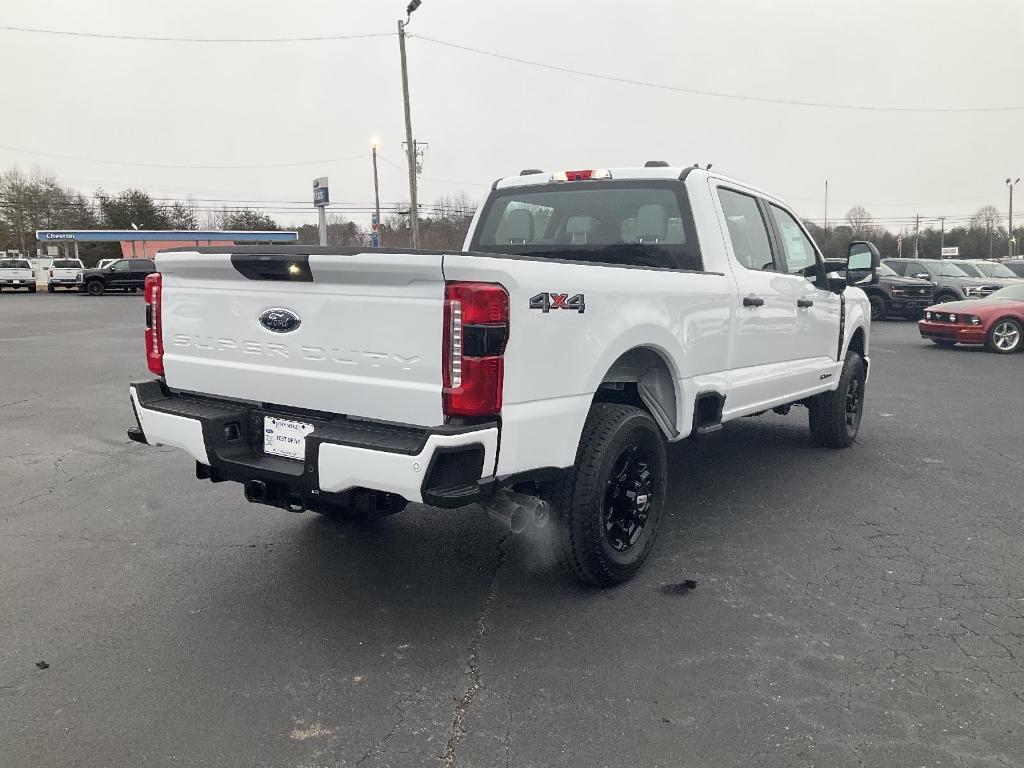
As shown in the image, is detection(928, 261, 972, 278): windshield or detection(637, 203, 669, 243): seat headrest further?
detection(928, 261, 972, 278): windshield

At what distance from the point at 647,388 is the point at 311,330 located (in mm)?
1824

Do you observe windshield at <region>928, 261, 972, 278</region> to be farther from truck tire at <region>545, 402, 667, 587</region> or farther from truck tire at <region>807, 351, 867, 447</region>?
truck tire at <region>545, 402, 667, 587</region>

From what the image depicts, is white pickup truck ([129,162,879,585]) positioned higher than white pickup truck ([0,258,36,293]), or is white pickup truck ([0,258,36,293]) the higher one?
white pickup truck ([0,258,36,293])

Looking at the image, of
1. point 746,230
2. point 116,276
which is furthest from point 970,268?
point 116,276

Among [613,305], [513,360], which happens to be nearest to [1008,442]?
[613,305]

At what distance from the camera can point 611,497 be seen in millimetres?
3748

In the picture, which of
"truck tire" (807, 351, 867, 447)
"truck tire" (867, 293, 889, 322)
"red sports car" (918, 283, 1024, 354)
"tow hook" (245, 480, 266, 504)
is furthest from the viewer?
"truck tire" (867, 293, 889, 322)

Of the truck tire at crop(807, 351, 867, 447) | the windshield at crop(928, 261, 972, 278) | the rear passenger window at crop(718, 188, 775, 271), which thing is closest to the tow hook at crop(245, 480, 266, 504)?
the rear passenger window at crop(718, 188, 775, 271)

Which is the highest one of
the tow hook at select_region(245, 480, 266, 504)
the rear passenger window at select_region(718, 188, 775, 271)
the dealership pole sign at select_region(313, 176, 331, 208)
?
the dealership pole sign at select_region(313, 176, 331, 208)

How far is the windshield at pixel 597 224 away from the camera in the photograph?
4609 millimetres

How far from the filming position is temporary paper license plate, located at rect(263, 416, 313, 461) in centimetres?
324

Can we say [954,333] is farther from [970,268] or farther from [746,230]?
[746,230]

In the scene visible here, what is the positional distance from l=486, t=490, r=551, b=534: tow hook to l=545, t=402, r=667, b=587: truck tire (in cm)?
22

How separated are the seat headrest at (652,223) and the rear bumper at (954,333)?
12.4 meters
